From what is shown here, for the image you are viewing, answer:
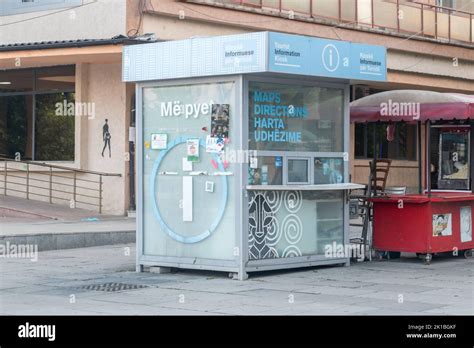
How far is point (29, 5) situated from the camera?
80.6ft

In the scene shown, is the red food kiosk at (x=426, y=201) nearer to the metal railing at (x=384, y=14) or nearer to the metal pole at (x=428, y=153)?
the metal pole at (x=428, y=153)

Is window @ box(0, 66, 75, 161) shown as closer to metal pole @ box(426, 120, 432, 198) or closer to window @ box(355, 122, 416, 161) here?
window @ box(355, 122, 416, 161)

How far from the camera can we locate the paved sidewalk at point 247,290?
10305 millimetres

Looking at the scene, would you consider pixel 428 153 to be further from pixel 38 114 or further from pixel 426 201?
pixel 38 114

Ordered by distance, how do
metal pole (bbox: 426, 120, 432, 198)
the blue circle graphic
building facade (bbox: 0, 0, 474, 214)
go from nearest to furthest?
the blue circle graphic
metal pole (bbox: 426, 120, 432, 198)
building facade (bbox: 0, 0, 474, 214)

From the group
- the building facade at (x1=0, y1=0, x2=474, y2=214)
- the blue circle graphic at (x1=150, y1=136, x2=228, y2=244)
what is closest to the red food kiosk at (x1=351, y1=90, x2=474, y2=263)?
the blue circle graphic at (x1=150, y1=136, x2=228, y2=244)

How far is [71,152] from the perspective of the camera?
80.4 ft

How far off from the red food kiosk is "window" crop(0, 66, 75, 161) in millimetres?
11366

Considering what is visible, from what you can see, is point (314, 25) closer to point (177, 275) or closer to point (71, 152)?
point (71, 152)

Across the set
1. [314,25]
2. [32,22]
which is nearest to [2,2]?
[32,22]

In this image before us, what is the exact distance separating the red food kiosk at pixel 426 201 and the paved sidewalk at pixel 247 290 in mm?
356

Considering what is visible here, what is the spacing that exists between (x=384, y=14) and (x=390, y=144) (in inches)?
202

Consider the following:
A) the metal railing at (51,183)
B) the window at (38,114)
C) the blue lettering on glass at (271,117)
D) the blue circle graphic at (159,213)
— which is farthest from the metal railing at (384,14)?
the blue lettering on glass at (271,117)

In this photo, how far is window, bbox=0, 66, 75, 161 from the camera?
81.1ft
